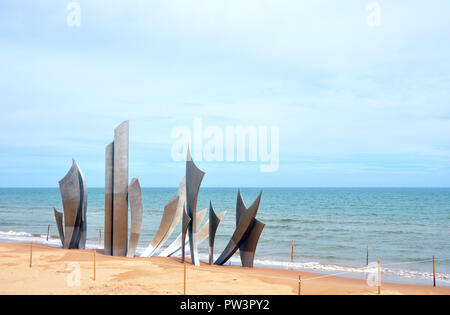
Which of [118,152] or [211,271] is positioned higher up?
[118,152]

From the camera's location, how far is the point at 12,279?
32.8 ft

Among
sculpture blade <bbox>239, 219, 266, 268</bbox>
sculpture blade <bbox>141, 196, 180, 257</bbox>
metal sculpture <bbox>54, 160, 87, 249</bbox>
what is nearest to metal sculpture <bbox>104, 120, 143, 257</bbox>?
sculpture blade <bbox>141, 196, 180, 257</bbox>

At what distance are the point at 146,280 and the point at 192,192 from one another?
130 inches

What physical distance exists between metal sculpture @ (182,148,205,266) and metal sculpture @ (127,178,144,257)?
1830mm

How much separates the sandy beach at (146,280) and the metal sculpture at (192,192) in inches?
29.6

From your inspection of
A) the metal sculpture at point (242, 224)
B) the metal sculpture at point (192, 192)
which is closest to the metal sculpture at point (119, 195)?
the metal sculpture at point (192, 192)

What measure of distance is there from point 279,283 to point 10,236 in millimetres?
18232

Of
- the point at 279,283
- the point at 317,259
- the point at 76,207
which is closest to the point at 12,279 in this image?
the point at 76,207

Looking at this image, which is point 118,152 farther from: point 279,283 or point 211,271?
point 279,283

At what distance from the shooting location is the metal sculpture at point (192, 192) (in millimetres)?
12430

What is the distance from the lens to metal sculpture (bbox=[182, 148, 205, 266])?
12.4 meters

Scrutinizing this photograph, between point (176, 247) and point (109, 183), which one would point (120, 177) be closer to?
point (109, 183)

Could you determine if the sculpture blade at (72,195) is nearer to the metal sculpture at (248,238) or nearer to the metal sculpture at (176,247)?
the metal sculpture at (176,247)

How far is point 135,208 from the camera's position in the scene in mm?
13656
